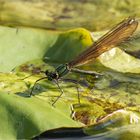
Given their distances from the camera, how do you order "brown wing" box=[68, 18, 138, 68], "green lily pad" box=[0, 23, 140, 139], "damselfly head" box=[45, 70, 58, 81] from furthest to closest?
"brown wing" box=[68, 18, 138, 68] → "damselfly head" box=[45, 70, 58, 81] → "green lily pad" box=[0, 23, 140, 139]

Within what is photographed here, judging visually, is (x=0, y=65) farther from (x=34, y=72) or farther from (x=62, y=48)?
(x=62, y=48)

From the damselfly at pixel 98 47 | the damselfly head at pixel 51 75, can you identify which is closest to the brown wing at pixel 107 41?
the damselfly at pixel 98 47

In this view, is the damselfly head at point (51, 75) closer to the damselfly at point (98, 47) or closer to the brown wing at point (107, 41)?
the damselfly at point (98, 47)

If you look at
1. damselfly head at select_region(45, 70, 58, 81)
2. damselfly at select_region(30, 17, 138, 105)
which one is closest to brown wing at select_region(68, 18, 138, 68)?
damselfly at select_region(30, 17, 138, 105)

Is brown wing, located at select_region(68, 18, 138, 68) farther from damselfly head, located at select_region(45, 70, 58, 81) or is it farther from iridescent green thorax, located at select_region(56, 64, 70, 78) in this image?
damselfly head, located at select_region(45, 70, 58, 81)

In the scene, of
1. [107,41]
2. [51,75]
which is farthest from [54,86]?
[107,41]

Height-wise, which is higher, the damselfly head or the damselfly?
the damselfly

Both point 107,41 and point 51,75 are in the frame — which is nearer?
point 51,75

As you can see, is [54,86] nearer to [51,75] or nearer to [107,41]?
[51,75]
